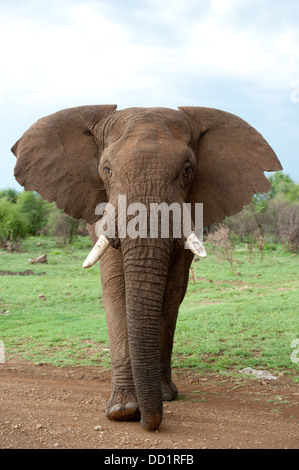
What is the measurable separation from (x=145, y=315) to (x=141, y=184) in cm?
103

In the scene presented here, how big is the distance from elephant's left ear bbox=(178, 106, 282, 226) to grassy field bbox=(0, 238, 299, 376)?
2.54 metres

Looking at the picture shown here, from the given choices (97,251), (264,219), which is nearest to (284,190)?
(264,219)

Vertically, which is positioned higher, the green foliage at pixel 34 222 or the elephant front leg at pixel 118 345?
the green foliage at pixel 34 222

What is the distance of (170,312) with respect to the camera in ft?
19.0

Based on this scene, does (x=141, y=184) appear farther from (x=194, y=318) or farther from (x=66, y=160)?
(x=194, y=318)

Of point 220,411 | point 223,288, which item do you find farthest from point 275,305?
point 220,411

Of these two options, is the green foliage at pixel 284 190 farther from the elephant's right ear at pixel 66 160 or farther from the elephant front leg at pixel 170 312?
the elephant's right ear at pixel 66 160

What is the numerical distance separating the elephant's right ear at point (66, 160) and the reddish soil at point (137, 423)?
1.88 metres

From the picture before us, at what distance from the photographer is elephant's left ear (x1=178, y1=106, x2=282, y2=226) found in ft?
19.1

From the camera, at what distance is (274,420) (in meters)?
5.25

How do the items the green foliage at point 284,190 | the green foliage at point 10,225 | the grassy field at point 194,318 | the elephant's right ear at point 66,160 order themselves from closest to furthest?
the elephant's right ear at point 66,160, the grassy field at point 194,318, the green foliage at point 10,225, the green foliage at point 284,190

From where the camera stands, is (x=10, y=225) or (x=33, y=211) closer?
(x=10, y=225)

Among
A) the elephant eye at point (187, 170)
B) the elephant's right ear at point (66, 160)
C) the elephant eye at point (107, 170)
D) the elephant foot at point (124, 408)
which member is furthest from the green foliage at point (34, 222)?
the elephant foot at point (124, 408)

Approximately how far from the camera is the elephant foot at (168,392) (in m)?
5.86
